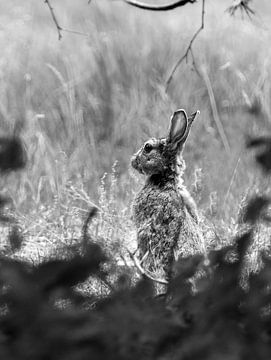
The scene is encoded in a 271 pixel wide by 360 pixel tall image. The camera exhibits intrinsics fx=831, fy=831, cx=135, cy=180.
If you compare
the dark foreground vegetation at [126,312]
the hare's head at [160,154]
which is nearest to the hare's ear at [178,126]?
the hare's head at [160,154]

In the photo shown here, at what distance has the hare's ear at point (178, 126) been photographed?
281 cm

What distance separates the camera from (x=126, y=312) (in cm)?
110

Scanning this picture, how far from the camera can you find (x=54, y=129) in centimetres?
483

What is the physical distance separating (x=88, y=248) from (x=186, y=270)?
15 cm

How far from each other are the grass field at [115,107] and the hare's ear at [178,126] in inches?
A: 15.3

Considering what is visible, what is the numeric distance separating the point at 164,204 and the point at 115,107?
2.22 meters

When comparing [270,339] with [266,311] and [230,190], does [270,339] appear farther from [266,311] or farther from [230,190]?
[230,190]

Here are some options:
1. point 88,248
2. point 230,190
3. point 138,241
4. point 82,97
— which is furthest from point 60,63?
point 88,248

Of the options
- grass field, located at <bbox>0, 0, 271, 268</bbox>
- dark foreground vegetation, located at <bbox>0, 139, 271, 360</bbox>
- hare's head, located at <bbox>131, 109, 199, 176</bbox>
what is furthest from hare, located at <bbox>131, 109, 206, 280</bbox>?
dark foreground vegetation, located at <bbox>0, 139, 271, 360</bbox>

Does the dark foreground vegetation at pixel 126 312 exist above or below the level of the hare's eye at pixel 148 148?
below

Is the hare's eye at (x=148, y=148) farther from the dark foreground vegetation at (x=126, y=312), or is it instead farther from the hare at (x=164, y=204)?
the dark foreground vegetation at (x=126, y=312)

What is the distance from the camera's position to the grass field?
12.3 feet

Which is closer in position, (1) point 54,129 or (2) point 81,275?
(2) point 81,275

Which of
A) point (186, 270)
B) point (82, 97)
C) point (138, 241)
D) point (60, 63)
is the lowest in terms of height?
point (186, 270)
